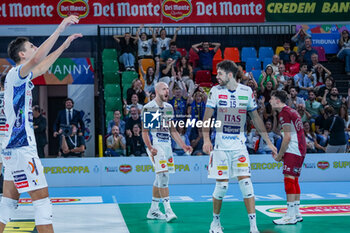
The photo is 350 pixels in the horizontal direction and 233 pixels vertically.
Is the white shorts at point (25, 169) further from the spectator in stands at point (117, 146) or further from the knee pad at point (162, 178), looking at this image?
the spectator in stands at point (117, 146)

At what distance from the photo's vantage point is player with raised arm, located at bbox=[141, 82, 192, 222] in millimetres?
9219

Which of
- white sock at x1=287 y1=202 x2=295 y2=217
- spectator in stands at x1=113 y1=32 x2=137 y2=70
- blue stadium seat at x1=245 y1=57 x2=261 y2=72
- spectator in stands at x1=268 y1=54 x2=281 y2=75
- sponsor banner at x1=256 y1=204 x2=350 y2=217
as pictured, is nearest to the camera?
white sock at x1=287 y1=202 x2=295 y2=217

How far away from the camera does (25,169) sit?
5781 mm

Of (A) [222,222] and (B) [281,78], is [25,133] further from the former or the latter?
(B) [281,78]

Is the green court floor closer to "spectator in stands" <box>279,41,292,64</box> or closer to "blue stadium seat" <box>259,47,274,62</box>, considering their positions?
"spectator in stands" <box>279,41,292,64</box>

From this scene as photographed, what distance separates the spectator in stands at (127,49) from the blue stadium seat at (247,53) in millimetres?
4399

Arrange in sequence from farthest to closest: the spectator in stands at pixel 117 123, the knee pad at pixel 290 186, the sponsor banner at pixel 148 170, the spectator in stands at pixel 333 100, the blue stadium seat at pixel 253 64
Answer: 1. the blue stadium seat at pixel 253 64
2. the spectator in stands at pixel 333 100
3. the spectator in stands at pixel 117 123
4. the sponsor banner at pixel 148 170
5. the knee pad at pixel 290 186

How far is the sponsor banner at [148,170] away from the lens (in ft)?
49.5

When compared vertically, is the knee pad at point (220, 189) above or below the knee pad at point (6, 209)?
below

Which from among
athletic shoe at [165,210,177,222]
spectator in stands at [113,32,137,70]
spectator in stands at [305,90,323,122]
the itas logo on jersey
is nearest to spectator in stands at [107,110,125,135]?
spectator in stands at [113,32,137,70]

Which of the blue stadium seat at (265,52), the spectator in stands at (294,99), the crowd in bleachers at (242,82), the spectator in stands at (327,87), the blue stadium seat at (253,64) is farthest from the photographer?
the blue stadium seat at (265,52)

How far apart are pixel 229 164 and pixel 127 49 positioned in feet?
43.5

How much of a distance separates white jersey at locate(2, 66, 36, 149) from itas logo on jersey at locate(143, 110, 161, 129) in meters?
3.42

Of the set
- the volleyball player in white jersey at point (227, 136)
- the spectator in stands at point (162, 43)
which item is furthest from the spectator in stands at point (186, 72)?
the volleyball player in white jersey at point (227, 136)
